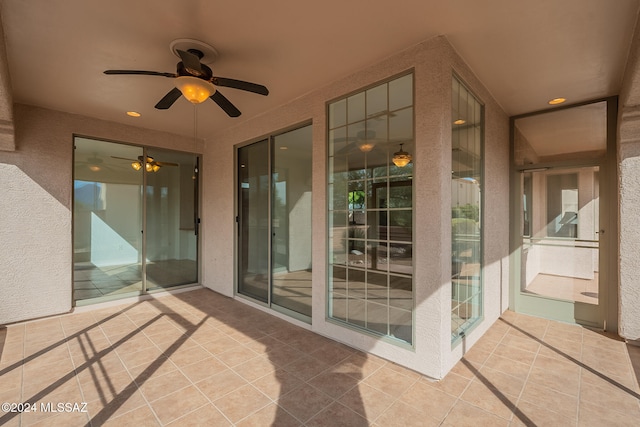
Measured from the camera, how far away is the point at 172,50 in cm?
255

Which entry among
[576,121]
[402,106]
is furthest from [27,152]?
[576,121]

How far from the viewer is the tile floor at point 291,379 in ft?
6.45

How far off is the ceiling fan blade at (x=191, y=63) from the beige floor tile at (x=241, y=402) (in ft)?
8.39

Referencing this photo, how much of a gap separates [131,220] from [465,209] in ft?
16.5

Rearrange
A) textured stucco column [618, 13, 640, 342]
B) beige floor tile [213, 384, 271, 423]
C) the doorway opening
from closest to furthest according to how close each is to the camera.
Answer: beige floor tile [213, 384, 271, 423], textured stucco column [618, 13, 640, 342], the doorway opening

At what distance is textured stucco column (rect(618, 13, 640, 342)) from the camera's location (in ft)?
10.00

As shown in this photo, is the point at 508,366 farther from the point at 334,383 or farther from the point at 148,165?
the point at 148,165


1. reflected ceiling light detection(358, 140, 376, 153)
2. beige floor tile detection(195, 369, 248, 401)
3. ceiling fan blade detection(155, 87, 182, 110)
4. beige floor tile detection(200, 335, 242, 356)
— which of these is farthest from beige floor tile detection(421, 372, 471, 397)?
ceiling fan blade detection(155, 87, 182, 110)

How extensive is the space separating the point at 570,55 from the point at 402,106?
1.57 meters

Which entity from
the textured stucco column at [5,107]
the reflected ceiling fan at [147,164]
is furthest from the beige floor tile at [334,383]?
the reflected ceiling fan at [147,164]

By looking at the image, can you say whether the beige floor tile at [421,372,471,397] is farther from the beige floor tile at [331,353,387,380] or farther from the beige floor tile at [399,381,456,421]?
the beige floor tile at [331,353,387,380]

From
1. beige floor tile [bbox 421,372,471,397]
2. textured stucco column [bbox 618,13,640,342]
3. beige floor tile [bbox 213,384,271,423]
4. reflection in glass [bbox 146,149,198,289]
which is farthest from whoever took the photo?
reflection in glass [bbox 146,149,198,289]

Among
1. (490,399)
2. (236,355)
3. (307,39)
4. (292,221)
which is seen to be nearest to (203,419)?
(236,355)

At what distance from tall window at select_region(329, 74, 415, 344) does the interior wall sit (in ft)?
12.3
